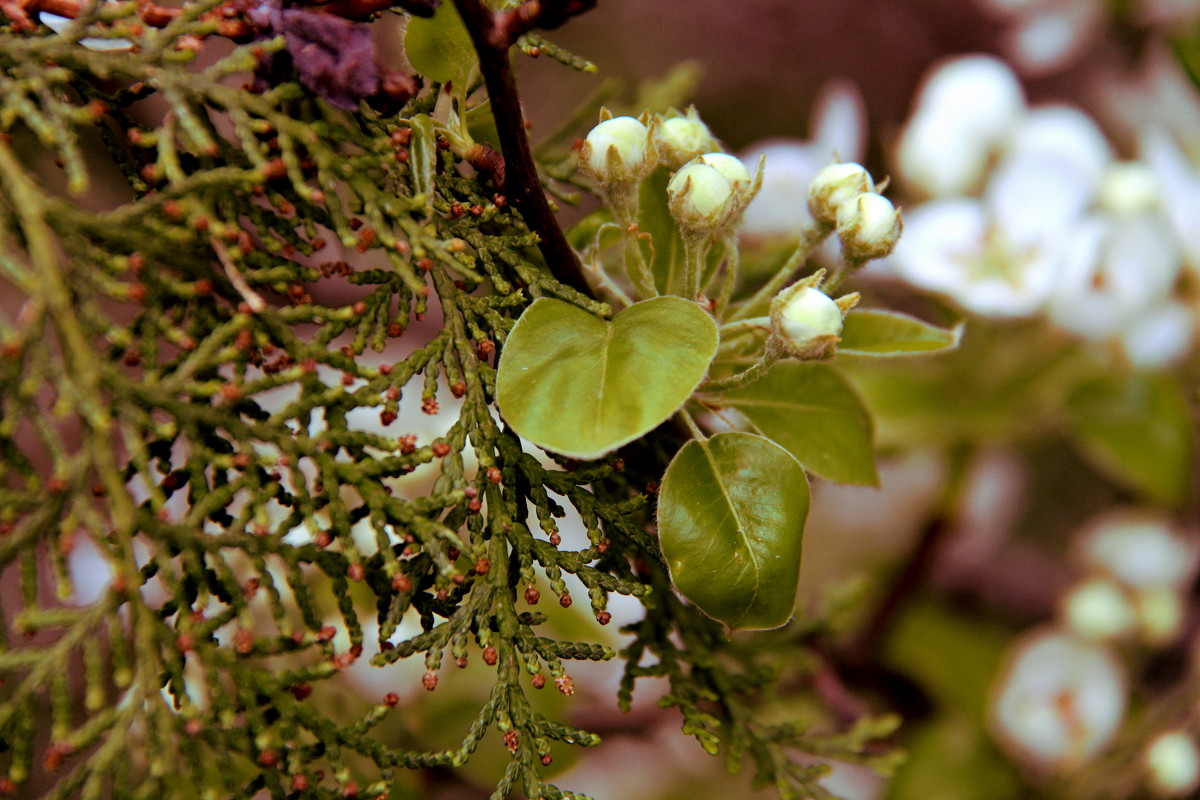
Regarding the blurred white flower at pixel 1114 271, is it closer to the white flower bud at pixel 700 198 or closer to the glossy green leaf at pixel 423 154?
the white flower bud at pixel 700 198

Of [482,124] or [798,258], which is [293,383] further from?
[798,258]

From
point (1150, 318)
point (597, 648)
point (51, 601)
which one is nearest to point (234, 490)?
point (597, 648)

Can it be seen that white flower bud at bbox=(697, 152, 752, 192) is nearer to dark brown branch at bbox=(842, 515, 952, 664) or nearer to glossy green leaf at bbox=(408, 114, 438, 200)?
glossy green leaf at bbox=(408, 114, 438, 200)

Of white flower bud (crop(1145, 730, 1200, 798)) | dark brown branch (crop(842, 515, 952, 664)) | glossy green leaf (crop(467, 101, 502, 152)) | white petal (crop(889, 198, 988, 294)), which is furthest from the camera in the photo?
dark brown branch (crop(842, 515, 952, 664))

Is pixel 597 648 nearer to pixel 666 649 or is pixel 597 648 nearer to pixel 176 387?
pixel 666 649

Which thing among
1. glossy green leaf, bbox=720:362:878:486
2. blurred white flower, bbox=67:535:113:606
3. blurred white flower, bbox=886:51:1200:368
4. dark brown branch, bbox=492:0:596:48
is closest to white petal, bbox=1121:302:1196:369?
blurred white flower, bbox=886:51:1200:368

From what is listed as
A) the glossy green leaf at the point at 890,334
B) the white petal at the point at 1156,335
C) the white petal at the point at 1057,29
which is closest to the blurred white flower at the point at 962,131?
the white petal at the point at 1156,335

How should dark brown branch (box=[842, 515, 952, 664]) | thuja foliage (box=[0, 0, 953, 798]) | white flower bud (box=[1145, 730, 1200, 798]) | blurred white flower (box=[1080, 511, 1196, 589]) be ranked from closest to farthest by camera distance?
thuja foliage (box=[0, 0, 953, 798]), white flower bud (box=[1145, 730, 1200, 798]), blurred white flower (box=[1080, 511, 1196, 589]), dark brown branch (box=[842, 515, 952, 664])
